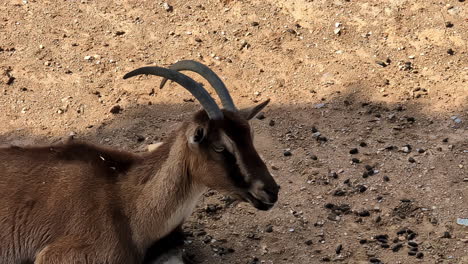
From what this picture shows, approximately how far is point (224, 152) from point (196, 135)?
1.01 ft

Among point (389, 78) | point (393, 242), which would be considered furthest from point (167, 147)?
point (389, 78)

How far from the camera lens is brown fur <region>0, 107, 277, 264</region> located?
717cm

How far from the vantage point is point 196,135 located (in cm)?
703

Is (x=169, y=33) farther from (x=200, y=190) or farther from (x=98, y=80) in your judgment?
(x=200, y=190)

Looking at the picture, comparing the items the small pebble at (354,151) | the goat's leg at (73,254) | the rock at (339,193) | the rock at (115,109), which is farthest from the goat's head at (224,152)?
the rock at (115,109)

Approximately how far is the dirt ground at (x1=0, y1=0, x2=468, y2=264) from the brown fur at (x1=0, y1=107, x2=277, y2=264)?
4.37 feet

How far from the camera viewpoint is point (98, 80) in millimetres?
11648

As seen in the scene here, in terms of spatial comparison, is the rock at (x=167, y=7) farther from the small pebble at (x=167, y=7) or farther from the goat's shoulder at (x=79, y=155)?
the goat's shoulder at (x=79, y=155)

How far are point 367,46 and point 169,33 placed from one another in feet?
10.7

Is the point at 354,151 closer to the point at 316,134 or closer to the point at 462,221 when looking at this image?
the point at 316,134

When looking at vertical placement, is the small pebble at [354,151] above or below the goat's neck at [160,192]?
below

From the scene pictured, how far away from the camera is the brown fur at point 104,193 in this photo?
282 inches

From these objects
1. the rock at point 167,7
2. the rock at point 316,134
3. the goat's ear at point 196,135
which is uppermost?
the goat's ear at point 196,135

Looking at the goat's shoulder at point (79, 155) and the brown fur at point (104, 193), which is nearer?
the brown fur at point (104, 193)
